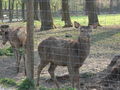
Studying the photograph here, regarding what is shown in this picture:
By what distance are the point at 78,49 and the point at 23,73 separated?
3092mm

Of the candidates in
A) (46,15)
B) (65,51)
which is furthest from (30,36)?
(46,15)

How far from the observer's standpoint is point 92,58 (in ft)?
38.5

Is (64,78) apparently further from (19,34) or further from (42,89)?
(19,34)

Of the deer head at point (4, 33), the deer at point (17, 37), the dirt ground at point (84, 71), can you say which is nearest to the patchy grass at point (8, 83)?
the dirt ground at point (84, 71)

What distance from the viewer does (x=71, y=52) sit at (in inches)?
312

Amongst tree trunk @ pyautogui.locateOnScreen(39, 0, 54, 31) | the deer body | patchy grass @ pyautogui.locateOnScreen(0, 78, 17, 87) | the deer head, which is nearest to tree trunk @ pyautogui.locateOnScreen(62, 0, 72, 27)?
tree trunk @ pyautogui.locateOnScreen(39, 0, 54, 31)

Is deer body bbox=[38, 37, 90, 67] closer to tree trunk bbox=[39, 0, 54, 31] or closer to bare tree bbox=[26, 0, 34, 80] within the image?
bare tree bbox=[26, 0, 34, 80]

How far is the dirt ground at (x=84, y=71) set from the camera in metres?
8.62

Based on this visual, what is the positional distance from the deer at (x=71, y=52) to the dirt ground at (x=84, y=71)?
1.81 feet

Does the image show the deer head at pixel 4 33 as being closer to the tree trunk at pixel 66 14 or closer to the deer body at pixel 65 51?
the deer body at pixel 65 51

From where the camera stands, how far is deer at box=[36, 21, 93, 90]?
7.82m

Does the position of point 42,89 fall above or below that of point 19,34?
below

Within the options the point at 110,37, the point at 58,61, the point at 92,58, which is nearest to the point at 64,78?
the point at 58,61

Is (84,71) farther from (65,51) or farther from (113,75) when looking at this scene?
(65,51)
